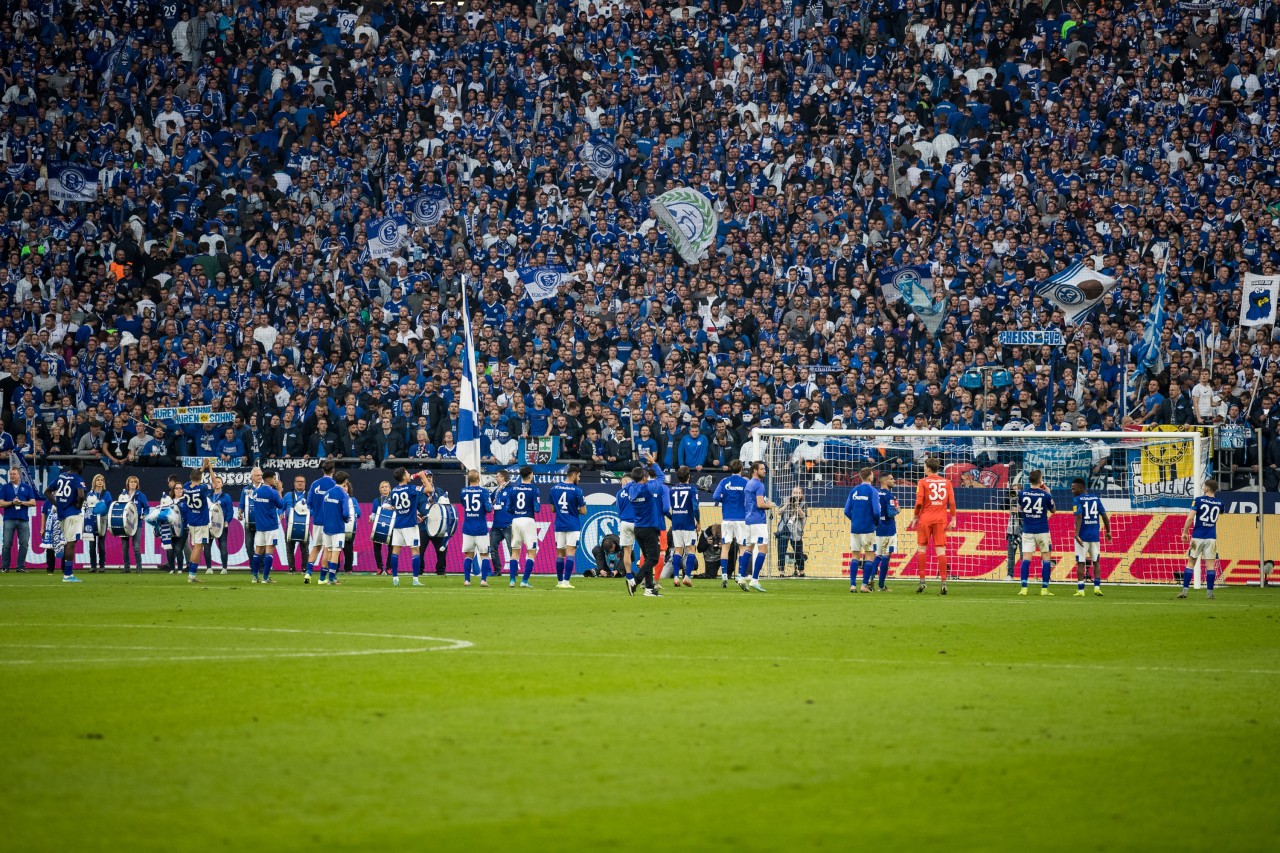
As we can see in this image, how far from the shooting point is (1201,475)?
1092 inches

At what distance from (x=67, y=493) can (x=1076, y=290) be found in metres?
20.5

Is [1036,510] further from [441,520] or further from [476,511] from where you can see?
[441,520]

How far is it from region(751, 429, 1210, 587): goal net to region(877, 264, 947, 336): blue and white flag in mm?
2807

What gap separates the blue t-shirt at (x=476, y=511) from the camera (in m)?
28.2

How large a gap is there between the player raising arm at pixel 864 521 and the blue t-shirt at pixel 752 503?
1512 mm

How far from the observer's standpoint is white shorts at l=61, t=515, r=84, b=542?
29.8 m

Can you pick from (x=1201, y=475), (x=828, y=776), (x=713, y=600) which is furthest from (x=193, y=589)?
(x=828, y=776)

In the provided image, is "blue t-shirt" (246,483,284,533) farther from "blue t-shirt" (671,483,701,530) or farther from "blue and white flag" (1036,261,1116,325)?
"blue and white flag" (1036,261,1116,325)

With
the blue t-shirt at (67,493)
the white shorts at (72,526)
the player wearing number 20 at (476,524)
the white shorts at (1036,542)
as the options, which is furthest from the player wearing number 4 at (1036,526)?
the blue t-shirt at (67,493)

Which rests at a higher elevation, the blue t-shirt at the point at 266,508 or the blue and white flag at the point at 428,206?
the blue and white flag at the point at 428,206

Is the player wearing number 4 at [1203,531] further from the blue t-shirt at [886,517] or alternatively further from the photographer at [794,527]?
the photographer at [794,527]

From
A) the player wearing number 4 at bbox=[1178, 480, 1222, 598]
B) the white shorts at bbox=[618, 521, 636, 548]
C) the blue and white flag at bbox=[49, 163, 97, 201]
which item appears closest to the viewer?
the player wearing number 4 at bbox=[1178, 480, 1222, 598]

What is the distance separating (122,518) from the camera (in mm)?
32844

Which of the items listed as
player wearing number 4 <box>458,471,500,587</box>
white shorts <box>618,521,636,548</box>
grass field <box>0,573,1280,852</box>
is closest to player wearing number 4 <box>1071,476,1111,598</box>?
white shorts <box>618,521,636,548</box>
